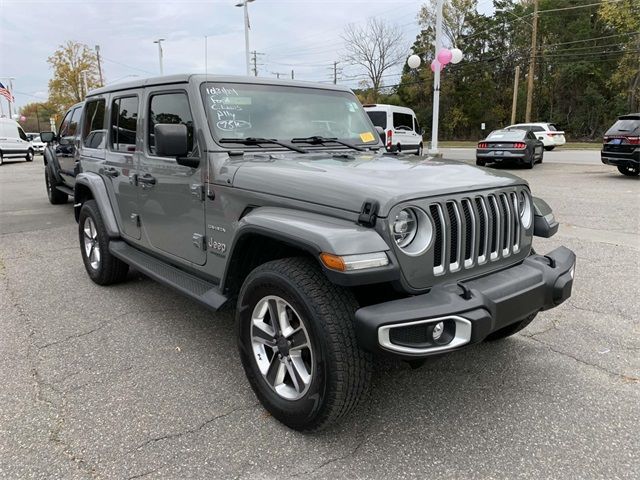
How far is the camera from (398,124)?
55.4 ft

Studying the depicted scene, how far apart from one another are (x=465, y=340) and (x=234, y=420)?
1355mm

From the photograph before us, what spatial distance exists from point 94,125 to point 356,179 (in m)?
3.84

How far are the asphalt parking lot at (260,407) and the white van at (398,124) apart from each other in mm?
12094

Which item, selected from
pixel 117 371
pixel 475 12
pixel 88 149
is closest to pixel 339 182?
pixel 117 371

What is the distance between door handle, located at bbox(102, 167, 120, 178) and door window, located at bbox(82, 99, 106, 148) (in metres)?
0.33

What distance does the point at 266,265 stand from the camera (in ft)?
8.66

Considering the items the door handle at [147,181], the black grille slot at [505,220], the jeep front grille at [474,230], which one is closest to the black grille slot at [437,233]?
the jeep front grille at [474,230]

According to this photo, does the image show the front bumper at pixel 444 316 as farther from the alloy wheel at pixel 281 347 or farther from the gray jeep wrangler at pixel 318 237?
the alloy wheel at pixel 281 347

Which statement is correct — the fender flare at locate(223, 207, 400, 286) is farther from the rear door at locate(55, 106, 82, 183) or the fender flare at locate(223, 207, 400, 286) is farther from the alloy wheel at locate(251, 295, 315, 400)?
the rear door at locate(55, 106, 82, 183)

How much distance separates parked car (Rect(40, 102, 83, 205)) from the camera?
8788mm

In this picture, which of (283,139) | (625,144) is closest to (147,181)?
(283,139)

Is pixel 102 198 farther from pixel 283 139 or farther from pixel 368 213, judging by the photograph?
pixel 368 213

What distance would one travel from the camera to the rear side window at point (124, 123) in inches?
166

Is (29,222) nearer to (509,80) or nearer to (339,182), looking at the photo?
(339,182)
